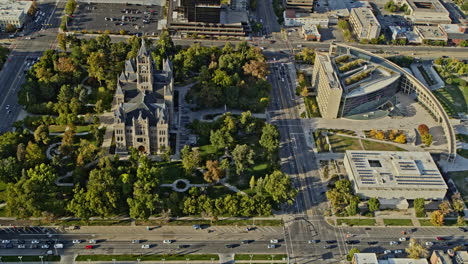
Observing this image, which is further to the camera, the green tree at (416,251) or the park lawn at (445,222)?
the park lawn at (445,222)

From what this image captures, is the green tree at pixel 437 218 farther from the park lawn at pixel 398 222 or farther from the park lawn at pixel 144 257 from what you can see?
the park lawn at pixel 144 257

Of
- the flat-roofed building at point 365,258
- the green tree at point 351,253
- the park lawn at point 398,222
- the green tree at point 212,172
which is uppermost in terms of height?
the green tree at point 212,172

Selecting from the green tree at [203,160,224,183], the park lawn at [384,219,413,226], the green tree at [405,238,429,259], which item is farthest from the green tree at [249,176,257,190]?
the green tree at [405,238,429,259]

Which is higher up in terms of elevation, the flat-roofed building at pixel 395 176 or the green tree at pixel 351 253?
the flat-roofed building at pixel 395 176

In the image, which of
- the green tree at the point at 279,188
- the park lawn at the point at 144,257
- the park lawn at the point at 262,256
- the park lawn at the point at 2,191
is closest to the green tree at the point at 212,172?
the green tree at the point at 279,188

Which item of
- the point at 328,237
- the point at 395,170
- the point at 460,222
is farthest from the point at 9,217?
the point at 460,222

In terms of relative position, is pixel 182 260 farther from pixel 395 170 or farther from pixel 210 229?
pixel 395 170

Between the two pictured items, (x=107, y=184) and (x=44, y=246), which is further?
(x=107, y=184)
